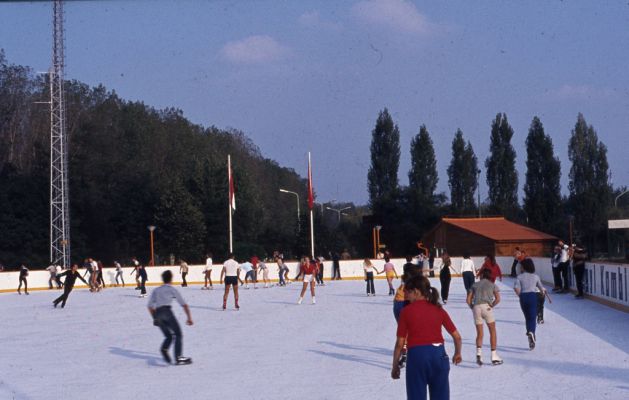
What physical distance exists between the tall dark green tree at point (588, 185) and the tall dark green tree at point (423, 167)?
41.3 feet

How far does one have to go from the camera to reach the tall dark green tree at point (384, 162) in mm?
84438

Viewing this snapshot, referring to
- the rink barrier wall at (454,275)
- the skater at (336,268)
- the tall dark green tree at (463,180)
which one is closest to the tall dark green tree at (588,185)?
the tall dark green tree at (463,180)

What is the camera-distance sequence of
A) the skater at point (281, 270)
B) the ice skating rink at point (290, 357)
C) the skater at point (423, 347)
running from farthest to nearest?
the skater at point (281, 270) → the ice skating rink at point (290, 357) → the skater at point (423, 347)

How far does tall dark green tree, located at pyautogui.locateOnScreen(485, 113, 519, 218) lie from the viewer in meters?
81.1

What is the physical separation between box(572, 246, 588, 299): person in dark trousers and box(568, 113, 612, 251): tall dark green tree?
46.6 m

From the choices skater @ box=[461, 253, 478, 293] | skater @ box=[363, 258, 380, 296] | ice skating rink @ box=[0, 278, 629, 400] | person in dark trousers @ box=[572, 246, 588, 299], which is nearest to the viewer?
ice skating rink @ box=[0, 278, 629, 400]

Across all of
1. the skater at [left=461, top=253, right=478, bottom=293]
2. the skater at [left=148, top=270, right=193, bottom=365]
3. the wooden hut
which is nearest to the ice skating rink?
the skater at [left=148, top=270, right=193, bottom=365]

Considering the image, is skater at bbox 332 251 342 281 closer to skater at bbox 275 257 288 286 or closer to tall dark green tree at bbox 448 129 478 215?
skater at bbox 275 257 288 286

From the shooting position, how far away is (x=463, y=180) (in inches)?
3310

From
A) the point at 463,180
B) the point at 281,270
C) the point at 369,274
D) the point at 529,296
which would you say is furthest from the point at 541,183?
the point at 529,296

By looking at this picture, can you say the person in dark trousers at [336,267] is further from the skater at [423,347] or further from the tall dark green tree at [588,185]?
the skater at [423,347]

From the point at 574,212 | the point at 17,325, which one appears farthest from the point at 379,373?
the point at 574,212

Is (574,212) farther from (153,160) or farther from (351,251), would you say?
(153,160)

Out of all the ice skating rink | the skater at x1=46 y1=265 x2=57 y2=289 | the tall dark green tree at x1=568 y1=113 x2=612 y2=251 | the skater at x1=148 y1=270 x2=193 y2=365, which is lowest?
the ice skating rink
